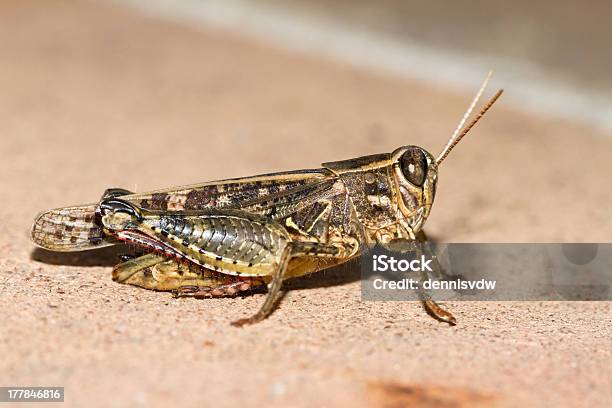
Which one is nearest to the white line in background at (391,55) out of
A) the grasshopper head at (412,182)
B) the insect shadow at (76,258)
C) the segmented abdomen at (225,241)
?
the grasshopper head at (412,182)

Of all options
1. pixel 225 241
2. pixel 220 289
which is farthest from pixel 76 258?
pixel 225 241

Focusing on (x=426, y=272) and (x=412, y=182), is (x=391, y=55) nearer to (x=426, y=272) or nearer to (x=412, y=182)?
(x=412, y=182)

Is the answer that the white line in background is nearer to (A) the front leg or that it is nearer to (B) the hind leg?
(A) the front leg

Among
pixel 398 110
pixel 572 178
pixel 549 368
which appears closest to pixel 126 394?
pixel 549 368

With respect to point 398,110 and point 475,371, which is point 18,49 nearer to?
point 398,110

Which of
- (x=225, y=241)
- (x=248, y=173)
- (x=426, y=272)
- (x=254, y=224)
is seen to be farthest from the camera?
(x=248, y=173)

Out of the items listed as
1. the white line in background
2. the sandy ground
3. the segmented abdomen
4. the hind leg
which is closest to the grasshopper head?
the sandy ground

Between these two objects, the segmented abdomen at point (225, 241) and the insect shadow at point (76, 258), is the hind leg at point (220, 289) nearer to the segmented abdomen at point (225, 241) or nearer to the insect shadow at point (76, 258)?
the segmented abdomen at point (225, 241)
